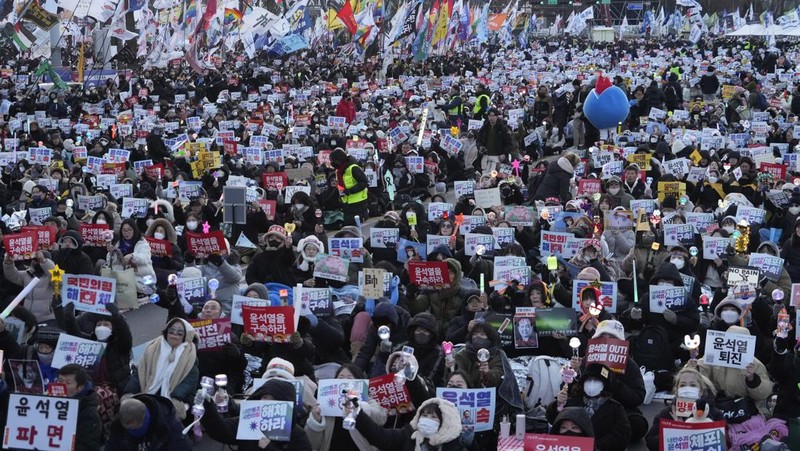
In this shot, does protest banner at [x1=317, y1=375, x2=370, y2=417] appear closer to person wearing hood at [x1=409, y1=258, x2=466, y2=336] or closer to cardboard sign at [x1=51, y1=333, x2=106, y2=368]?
cardboard sign at [x1=51, y1=333, x2=106, y2=368]

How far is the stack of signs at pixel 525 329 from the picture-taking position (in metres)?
9.16

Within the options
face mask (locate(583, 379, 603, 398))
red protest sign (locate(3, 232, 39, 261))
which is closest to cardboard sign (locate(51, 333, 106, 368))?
face mask (locate(583, 379, 603, 398))

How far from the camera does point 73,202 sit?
1549cm

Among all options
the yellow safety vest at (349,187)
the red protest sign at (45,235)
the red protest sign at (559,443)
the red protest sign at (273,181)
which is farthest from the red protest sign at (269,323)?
the red protest sign at (273,181)

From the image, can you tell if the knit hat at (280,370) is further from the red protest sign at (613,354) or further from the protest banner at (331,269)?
the protest banner at (331,269)

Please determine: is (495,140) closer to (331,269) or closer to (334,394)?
(331,269)

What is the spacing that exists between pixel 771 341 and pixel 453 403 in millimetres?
3070

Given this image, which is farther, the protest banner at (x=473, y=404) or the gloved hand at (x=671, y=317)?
the gloved hand at (x=671, y=317)

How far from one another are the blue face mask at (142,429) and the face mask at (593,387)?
2565 millimetres

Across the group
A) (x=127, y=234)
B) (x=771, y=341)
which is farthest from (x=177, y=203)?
(x=771, y=341)

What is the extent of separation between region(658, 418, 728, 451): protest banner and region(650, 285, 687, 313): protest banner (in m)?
3.14

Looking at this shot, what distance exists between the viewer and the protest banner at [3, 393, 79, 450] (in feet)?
22.1

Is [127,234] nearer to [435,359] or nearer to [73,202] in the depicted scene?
[73,202]

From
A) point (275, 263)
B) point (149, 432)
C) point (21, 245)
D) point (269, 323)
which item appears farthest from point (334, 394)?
point (21, 245)
